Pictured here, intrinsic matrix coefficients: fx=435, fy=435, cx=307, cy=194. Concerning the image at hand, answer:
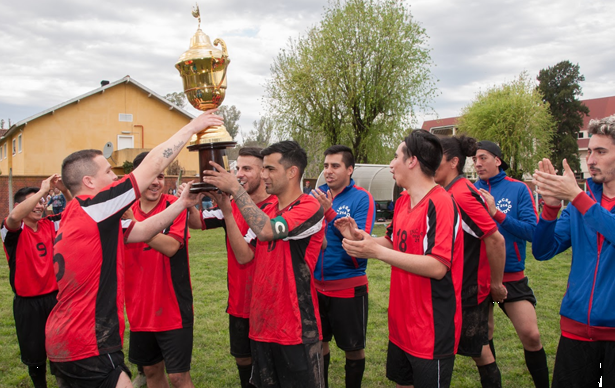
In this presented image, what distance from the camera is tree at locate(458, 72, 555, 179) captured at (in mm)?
36438

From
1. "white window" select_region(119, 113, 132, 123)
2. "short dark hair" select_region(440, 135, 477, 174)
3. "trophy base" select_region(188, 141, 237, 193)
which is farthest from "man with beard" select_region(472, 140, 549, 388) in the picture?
"white window" select_region(119, 113, 132, 123)

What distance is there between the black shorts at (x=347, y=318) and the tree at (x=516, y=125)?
35085 millimetres

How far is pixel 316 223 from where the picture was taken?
3.24 metres

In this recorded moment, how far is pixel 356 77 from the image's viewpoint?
25.0m

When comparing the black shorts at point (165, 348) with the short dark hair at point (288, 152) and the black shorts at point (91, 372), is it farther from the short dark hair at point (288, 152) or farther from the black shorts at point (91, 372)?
the short dark hair at point (288, 152)

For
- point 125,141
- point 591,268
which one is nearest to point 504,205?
point 591,268

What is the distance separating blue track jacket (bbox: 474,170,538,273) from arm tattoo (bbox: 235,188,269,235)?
95.8 inches

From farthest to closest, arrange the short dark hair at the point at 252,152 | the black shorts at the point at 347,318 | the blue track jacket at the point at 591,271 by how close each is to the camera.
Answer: the short dark hair at the point at 252,152 → the black shorts at the point at 347,318 → the blue track jacket at the point at 591,271

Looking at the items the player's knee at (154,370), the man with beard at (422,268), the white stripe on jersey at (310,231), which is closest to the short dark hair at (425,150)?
the man with beard at (422,268)

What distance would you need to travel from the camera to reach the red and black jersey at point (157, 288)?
3668mm

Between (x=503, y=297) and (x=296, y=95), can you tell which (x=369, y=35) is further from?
(x=503, y=297)

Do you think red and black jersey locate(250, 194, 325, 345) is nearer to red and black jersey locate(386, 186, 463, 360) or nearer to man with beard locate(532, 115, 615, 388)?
red and black jersey locate(386, 186, 463, 360)

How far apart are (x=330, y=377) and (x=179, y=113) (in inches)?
1143

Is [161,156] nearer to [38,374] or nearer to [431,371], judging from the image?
[431,371]
